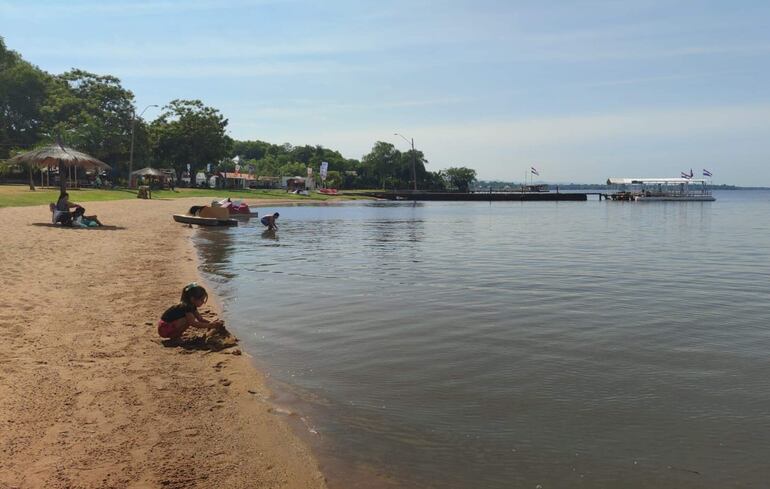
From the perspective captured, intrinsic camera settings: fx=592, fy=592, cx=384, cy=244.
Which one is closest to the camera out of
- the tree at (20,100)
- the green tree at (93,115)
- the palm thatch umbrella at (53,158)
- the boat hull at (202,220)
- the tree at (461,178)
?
the palm thatch umbrella at (53,158)

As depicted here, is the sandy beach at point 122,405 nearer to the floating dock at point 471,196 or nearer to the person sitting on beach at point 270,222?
the person sitting on beach at point 270,222

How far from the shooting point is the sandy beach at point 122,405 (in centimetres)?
475

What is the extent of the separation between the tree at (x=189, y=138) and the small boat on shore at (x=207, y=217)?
56.3 m

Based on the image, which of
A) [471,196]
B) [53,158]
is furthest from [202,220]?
[471,196]

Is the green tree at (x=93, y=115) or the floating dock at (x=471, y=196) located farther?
the floating dock at (x=471, y=196)

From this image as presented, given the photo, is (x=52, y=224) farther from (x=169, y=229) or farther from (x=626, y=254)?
(x=626, y=254)

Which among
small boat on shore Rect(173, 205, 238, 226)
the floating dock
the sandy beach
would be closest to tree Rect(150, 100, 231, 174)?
the floating dock

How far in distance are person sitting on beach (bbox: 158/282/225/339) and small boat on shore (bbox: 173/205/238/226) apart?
25309 mm

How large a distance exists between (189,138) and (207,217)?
192 ft

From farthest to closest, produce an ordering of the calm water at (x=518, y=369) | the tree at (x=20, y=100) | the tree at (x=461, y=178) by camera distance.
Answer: the tree at (x=461, y=178), the tree at (x=20, y=100), the calm water at (x=518, y=369)

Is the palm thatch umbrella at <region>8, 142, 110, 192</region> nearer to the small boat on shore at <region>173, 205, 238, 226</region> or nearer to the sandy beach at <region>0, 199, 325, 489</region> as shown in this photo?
the small boat on shore at <region>173, 205, 238, 226</region>

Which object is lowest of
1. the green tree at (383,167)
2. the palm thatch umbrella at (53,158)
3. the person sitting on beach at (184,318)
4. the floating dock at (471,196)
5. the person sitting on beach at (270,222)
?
the person sitting on beach at (184,318)

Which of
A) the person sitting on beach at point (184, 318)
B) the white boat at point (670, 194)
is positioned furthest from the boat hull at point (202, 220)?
the white boat at point (670, 194)

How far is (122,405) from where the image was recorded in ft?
19.9
